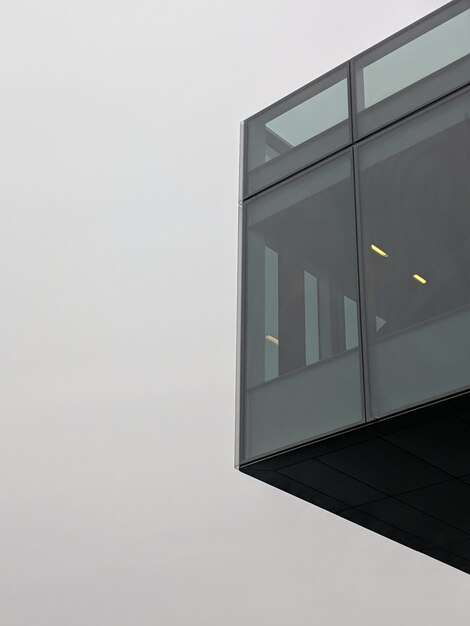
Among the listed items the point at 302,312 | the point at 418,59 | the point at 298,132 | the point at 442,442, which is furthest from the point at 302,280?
the point at 418,59

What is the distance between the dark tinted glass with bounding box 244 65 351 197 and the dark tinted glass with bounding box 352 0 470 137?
0.32 metres

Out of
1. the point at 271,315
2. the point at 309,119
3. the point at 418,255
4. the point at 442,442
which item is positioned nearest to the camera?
the point at 442,442

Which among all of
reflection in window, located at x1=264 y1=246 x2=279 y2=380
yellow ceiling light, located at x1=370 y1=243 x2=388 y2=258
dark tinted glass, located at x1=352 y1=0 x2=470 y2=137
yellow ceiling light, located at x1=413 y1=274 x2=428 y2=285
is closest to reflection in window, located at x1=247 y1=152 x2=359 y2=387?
reflection in window, located at x1=264 y1=246 x2=279 y2=380

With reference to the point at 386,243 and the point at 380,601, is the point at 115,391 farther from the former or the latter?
the point at 386,243

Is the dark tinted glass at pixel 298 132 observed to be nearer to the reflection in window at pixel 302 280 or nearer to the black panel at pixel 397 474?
the reflection in window at pixel 302 280

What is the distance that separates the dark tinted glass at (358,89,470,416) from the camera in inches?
486

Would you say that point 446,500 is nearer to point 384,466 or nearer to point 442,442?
point 384,466

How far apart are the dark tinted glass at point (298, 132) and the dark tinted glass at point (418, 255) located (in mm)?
883

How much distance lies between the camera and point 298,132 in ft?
51.2

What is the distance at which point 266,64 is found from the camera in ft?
200

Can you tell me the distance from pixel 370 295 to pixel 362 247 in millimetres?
735

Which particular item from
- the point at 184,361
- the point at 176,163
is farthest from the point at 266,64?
the point at 184,361

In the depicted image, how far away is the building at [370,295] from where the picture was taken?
12.6m

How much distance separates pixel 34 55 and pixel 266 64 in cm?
1378
